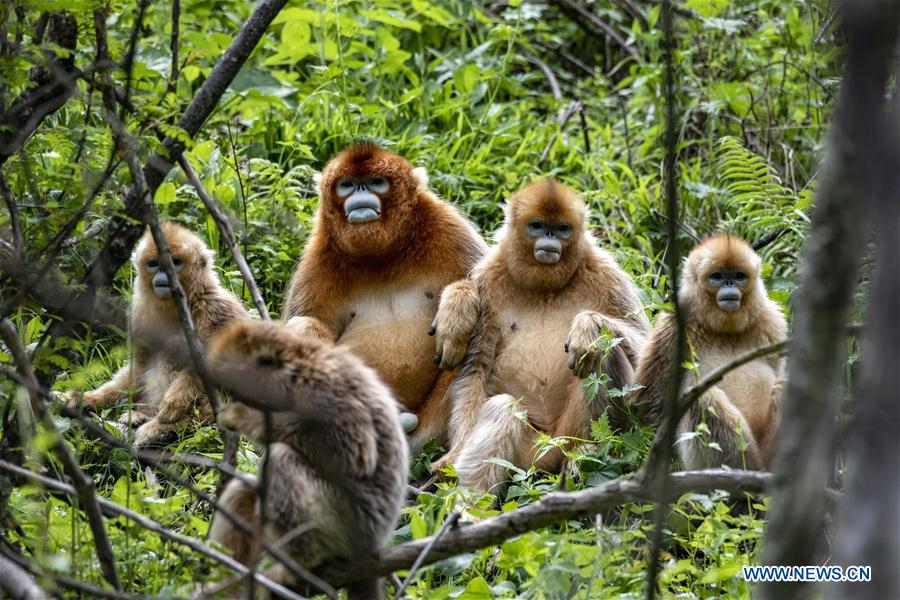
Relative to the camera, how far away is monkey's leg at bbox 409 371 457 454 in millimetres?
5184

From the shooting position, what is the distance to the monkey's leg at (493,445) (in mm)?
4645

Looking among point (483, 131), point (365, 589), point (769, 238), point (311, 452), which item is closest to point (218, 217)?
point (311, 452)

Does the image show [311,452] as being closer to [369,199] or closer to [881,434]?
[881,434]

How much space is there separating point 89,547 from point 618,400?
2.33m

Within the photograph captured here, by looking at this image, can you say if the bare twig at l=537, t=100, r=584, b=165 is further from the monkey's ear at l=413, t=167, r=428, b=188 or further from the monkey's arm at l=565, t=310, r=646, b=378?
the monkey's arm at l=565, t=310, r=646, b=378

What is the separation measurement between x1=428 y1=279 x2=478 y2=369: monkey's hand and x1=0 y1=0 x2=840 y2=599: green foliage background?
0.50 m

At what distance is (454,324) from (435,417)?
45 centimetres

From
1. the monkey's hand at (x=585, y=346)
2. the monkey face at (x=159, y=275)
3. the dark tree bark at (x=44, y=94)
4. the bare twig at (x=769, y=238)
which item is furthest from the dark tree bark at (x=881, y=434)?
the bare twig at (x=769, y=238)

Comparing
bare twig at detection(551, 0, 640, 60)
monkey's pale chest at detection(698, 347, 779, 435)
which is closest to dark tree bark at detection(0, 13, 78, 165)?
monkey's pale chest at detection(698, 347, 779, 435)

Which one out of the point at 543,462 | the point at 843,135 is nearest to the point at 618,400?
the point at 543,462

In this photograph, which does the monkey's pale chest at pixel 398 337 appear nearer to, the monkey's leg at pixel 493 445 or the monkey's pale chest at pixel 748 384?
the monkey's leg at pixel 493 445

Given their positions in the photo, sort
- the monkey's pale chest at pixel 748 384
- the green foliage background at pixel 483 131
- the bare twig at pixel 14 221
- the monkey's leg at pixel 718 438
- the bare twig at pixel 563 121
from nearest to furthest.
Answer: the bare twig at pixel 14 221
the monkey's leg at pixel 718 438
the green foliage background at pixel 483 131
the monkey's pale chest at pixel 748 384
the bare twig at pixel 563 121

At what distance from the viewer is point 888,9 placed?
1.57 m

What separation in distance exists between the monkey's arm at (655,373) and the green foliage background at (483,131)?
12cm
